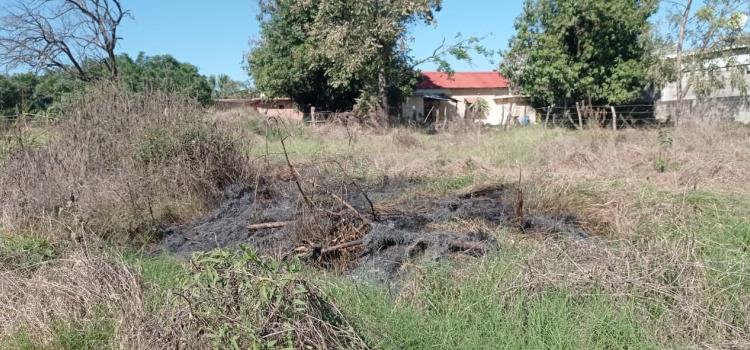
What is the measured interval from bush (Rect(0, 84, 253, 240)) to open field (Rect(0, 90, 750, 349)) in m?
0.03

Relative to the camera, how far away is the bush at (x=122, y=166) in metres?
6.02

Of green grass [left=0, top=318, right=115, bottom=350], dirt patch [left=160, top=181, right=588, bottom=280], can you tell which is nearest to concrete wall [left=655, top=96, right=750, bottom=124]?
dirt patch [left=160, top=181, right=588, bottom=280]

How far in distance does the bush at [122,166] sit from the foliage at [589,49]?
21.1 meters

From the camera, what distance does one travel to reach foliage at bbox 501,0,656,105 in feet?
81.3

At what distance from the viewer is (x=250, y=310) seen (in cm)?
286

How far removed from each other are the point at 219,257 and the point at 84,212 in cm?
362

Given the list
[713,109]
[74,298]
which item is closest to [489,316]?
[74,298]

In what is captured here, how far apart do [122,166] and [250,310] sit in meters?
5.45

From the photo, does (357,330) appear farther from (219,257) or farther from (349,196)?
(349,196)

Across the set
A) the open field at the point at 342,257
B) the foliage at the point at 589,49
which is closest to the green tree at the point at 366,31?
the foliage at the point at 589,49

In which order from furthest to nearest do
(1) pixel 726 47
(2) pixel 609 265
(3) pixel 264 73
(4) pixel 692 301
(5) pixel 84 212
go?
(3) pixel 264 73 < (1) pixel 726 47 < (5) pixel 84 212 < (2) pixel 609 265 < (4) pixel 692 301

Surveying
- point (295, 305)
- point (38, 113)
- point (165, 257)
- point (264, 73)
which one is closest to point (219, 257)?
point (295, 305)

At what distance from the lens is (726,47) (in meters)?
21.0

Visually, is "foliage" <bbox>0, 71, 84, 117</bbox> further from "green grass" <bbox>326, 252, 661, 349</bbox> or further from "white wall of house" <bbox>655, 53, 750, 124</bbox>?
"white wall of house" <bbox>655, 53, 750, 124</bbox>
